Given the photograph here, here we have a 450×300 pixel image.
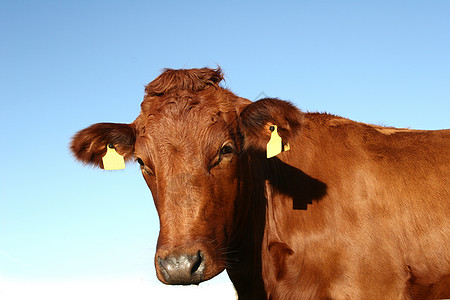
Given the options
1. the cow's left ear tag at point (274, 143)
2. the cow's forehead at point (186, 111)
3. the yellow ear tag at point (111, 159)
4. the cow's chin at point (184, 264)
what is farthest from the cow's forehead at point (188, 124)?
the cow's chin at point (184, 264)

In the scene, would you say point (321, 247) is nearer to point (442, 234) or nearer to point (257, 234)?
point (257, 234)

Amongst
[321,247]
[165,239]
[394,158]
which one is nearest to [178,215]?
[165,239]

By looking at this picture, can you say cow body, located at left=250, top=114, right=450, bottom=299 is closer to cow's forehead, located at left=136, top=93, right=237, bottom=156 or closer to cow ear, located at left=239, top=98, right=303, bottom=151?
cow ear, located at left=239, top=98, right=303, bottom=151

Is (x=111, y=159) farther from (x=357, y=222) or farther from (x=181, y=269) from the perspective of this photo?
(x=357, y=222)

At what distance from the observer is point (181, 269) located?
4574 millimetres

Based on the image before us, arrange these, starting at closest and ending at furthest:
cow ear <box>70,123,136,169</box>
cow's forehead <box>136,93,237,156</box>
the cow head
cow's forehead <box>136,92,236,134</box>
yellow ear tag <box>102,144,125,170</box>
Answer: the cow head < cow's forehead <box>136,93,237,156</box> < cow's forehead <box>136,92,236,134</box> < cow ear <box>70,123,136,169</box> < yellow ear tag <box>102,144,125,170</box>

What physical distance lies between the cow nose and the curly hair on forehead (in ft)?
7.15

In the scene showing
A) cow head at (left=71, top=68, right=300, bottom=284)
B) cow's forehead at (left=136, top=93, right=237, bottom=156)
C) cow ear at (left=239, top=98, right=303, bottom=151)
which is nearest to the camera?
cow head at (left=71, top=68, right=300, bottom=284)

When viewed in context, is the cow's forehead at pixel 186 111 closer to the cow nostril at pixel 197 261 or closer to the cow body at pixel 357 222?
the cow body at pixel 357 222

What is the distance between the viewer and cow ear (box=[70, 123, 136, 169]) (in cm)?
639

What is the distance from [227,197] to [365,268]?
1.94 meters

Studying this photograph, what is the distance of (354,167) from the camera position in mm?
6391

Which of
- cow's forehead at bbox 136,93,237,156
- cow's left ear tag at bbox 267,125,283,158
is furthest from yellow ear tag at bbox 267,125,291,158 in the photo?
cow's forehead at bbox 136,93,237,156

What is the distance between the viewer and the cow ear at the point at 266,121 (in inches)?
227
